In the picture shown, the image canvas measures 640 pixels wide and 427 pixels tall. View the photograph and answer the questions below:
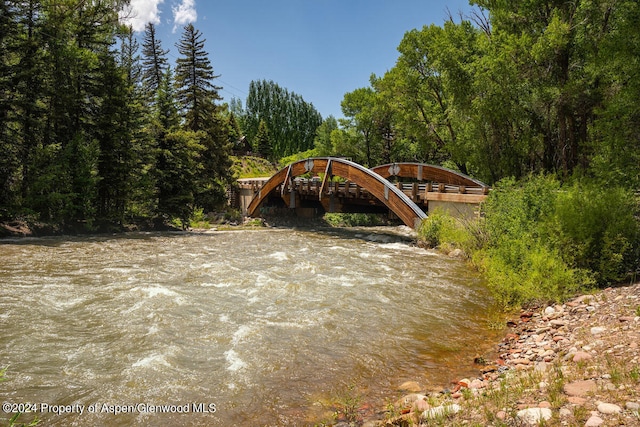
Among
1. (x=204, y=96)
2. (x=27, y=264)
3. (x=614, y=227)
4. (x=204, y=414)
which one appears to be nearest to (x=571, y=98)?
(x=614, y=227)

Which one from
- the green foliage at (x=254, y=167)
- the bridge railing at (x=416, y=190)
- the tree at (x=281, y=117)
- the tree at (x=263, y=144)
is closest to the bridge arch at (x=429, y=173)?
the bridge railing at (x=416, y=190)

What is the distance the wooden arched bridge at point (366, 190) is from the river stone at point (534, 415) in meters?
12.2

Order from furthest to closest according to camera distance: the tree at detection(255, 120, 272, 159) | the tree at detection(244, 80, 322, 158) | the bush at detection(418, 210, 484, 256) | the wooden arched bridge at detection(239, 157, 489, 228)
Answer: the tree at detection(244, 80, 322, 158) → the tree at detection(255, 120, 272, 159) → the wooden arched bridge at detection(239, 157, 489, 228) → the bush at detection(418, 210, 484, 256)

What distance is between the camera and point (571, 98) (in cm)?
1445

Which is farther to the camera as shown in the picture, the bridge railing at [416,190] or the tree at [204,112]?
the tree at [204,112]

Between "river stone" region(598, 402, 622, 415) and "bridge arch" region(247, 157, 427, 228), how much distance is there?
14.0 meters

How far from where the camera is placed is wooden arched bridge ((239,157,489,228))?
16.7 m

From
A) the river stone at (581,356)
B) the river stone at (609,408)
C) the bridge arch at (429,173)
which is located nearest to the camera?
the river stone at (609,408)

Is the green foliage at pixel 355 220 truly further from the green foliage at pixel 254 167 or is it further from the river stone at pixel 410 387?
the river stone at pixel 410 387

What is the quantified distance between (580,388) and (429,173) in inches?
820

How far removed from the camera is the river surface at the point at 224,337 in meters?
4.09

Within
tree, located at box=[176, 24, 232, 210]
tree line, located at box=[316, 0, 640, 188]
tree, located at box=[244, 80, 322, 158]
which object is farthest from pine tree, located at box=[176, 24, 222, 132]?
tree, located at box=[244, 80, 322, 158]

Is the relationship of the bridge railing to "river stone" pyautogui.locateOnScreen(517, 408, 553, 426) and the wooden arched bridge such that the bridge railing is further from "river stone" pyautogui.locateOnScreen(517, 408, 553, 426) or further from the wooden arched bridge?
"river stone" pyautogui.locateOnScreen(517, 408, 553, 426)

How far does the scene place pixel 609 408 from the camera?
2.65m
